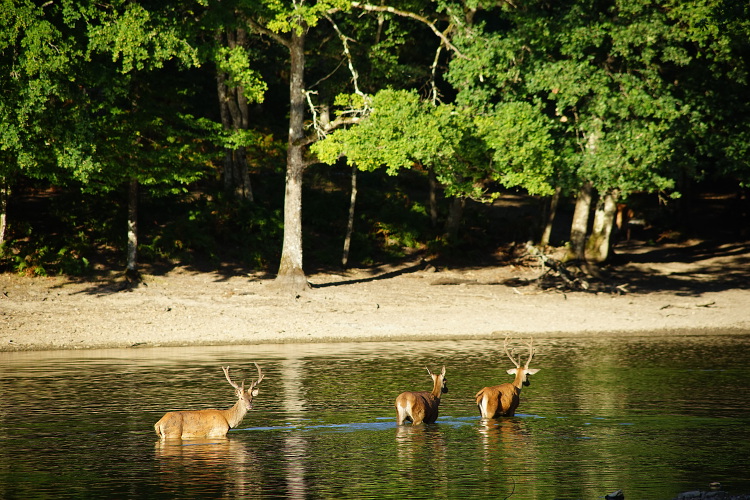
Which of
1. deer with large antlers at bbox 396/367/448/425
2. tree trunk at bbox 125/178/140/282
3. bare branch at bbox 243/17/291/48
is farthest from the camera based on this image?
bare branch at bbox 243/17/291/48

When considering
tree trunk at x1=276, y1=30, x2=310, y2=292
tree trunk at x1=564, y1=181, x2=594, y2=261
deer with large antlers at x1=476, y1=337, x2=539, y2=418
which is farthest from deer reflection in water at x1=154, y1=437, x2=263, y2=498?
tree trunk at x1=564, y1=181, x2=594, y2=261

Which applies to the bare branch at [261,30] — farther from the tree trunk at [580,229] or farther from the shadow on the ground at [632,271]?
the tree trunk at [580,229]

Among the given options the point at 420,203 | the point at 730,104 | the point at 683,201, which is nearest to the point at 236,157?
the point at 420,203

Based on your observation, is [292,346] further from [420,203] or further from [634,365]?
[420,203]

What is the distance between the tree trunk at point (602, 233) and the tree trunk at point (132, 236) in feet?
57.6

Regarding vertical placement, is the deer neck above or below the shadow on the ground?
below

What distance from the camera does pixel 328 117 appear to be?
31875 millimetres

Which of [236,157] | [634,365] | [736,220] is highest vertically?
[236,157]

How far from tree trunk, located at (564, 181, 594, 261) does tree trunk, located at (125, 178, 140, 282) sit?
16.4 metres

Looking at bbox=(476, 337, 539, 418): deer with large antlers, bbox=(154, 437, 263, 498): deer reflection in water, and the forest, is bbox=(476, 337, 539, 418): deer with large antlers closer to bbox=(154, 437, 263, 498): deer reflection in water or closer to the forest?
bbox=(154, 437, 263, 498): deer reflection in water

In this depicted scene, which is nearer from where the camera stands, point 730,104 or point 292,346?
point 292,346

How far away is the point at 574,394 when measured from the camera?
53.6 feet

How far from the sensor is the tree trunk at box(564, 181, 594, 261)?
35562 mm

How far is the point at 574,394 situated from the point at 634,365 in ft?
14.0
